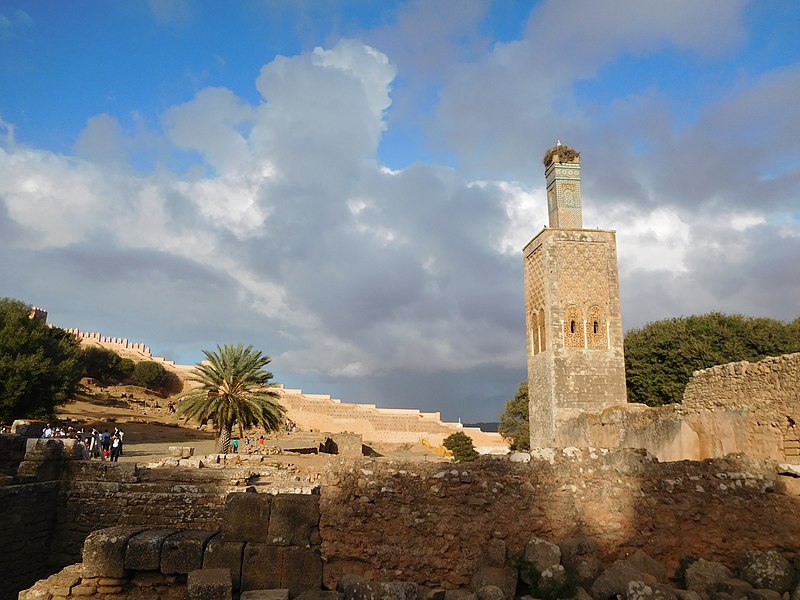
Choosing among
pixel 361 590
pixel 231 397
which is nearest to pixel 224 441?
pixel 231 397

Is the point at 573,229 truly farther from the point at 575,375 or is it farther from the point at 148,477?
the point at 148,477

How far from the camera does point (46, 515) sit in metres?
10.3

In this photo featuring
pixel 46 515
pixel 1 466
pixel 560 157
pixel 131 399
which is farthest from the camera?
pixel 131 399

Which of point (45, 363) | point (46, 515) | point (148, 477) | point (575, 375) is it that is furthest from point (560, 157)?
point (45, 363)

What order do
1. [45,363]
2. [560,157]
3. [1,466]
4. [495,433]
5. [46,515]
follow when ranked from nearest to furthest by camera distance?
[46,515] < [1,466] < [560,157] < [45,363] < [495,433]

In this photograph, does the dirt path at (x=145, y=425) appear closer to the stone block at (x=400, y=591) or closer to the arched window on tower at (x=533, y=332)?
the arched window on tower at (x=533, y=332)

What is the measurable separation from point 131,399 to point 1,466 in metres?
43.4

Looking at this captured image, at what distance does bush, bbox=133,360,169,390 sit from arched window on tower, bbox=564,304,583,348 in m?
48.8

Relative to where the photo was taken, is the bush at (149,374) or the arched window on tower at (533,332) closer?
the arched window on tower at (533,332)

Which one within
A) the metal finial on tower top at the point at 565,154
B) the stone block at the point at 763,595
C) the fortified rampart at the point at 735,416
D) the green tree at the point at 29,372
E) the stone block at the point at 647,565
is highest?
the metal finial on tower top at the point at 565,154

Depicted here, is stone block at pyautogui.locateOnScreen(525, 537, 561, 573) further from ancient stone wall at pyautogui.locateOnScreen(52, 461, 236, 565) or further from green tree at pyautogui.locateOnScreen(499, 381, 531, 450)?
green tree at pyautogui.locateOnScreen(499, 381, 531, 450)

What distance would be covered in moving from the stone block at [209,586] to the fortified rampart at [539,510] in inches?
16.5

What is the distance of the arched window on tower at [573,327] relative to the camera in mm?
22328

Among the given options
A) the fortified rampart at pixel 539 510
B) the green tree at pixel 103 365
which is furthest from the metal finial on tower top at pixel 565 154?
the green tree at pixel 103 365
